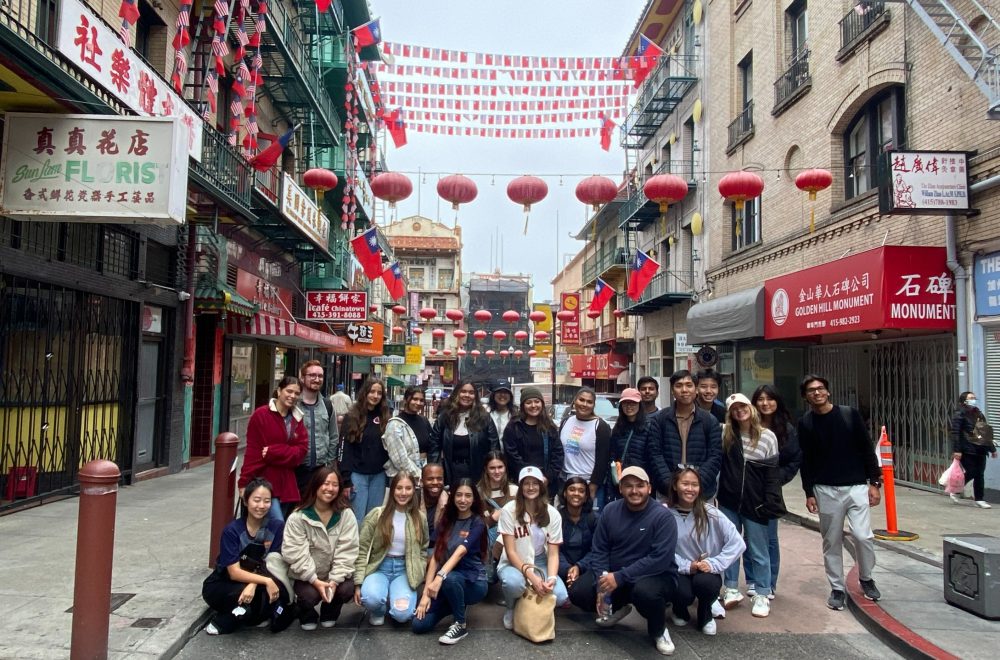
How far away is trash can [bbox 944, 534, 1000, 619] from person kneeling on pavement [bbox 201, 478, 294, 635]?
5.06m

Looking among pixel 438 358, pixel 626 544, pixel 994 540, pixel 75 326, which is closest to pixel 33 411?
pixel 75 326

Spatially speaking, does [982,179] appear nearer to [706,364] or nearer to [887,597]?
[887,597]

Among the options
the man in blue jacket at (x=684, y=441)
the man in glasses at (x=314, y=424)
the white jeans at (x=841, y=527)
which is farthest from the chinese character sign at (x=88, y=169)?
the white jeans at (x=841, y=527)

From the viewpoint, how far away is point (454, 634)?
4.84 m

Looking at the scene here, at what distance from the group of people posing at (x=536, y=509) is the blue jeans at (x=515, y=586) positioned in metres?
0.01

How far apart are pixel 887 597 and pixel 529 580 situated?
122 inches

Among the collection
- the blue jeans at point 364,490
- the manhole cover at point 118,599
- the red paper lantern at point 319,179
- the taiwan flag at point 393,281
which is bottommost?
the manhole cover at point 118,599

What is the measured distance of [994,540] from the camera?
A: 539 cm

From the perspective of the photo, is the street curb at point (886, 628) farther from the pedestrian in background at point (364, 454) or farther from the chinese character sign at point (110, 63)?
the chinese character sign at point (110, 63)

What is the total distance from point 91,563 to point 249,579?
1093 mm

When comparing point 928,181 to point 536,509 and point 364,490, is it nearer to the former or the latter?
point 536,509

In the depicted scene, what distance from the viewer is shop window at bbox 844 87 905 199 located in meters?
12.4

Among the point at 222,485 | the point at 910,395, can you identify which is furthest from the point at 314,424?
the point at 910,395

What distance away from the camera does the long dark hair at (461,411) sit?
679 centimetres
